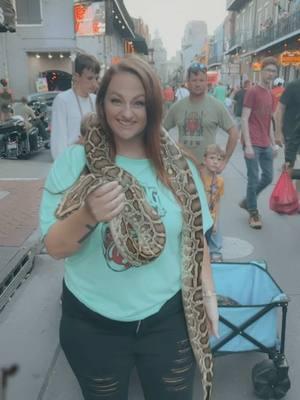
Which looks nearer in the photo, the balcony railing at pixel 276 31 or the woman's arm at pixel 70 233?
the woman's arm at pixel 70 233

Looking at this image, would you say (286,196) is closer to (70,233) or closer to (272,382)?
(272,382)

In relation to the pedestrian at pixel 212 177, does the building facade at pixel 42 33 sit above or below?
above

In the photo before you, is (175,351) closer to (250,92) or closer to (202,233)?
(202,233)

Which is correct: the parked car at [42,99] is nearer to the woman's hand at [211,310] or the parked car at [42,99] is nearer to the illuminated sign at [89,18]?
the illuminated sign at [89,18]

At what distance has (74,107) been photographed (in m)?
3.74

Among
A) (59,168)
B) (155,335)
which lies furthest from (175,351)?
(59,168)

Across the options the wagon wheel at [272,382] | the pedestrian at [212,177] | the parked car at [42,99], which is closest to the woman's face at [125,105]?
the wagon wheel at [272,382]

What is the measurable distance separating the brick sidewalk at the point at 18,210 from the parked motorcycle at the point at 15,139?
336 cm

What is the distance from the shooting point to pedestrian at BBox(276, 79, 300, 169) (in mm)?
5945

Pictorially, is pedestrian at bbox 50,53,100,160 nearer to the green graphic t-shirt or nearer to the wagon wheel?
the green graphic t-shirt

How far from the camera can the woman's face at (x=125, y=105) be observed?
5.75 ft

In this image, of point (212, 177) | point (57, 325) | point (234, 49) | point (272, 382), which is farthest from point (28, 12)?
point (234, 49)

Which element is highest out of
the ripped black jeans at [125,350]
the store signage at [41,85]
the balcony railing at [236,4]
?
the balcony railing at [236,4]

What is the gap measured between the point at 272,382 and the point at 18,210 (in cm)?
469
